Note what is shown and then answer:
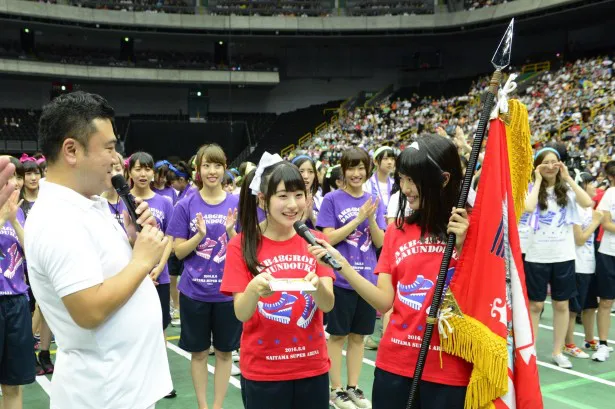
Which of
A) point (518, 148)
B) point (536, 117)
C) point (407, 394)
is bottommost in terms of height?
point (407, 394)

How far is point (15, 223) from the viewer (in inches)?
174

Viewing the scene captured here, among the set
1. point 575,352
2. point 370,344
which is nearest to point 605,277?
point 575,352

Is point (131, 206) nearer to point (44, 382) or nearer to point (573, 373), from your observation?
point (44, 382)

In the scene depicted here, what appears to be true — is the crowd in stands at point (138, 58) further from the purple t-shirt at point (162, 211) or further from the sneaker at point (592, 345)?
the sneaker at point (592, 345)

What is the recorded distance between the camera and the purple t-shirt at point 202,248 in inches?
181

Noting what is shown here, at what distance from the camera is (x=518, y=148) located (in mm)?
2801

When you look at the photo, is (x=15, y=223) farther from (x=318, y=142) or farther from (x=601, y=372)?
(x=318, y=142)

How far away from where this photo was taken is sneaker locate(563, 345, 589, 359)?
633 centimetres

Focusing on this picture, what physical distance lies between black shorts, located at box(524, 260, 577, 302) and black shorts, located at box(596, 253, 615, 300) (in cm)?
72

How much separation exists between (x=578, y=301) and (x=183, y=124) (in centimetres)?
2818

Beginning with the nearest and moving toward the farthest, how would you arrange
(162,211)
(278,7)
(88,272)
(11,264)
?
(88,272), (11,264), (162,211), (278,7)

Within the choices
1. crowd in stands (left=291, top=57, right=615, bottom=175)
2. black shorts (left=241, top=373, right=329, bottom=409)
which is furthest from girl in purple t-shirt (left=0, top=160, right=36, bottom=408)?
crowd in stands (left=291, top=57, right=615, bottom=175)

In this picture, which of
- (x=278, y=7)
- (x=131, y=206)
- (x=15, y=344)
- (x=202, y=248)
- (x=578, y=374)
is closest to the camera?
(x=131, y=206)

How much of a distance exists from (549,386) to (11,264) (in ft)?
15.5
